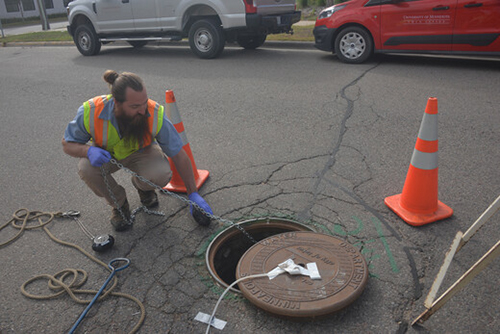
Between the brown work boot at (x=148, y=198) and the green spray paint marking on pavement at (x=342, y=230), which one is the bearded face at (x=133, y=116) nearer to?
the brown work boot at (x=148, y=198)

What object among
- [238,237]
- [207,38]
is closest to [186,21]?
[207,38]

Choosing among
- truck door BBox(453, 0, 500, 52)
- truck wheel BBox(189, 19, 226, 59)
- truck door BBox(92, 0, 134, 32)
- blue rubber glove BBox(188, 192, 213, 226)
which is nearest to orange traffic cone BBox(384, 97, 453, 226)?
blue rubber glove BBox(188, 192, 213, 226)

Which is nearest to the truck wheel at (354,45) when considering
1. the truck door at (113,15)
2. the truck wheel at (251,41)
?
the truck wheel at (251,41)

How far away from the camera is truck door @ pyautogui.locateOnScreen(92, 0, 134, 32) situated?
30.5 ft

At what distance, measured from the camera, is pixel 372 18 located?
275 inches

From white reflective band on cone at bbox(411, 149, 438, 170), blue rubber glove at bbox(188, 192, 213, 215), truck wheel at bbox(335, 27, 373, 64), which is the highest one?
truck wheel at bbox(335, 27, 373, 64)

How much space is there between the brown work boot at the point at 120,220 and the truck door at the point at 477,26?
5.97m

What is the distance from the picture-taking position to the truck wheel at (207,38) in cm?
840

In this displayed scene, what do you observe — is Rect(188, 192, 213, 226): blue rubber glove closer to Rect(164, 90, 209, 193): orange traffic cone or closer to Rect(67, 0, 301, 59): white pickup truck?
Rect(164, 90, 209, 193): orange traffic cone

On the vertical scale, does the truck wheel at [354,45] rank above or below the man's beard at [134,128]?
above

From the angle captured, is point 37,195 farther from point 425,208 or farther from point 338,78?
point 338,78

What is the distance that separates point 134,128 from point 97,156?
33 centimetres

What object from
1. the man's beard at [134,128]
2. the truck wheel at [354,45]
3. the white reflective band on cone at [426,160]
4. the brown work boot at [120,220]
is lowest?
the brown work boot at [120,220]

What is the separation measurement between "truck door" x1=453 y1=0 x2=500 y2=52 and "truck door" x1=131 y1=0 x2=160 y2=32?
20.0ft
